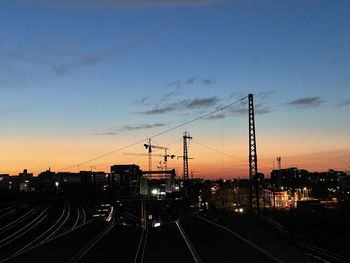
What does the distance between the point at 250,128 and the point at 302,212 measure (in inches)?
1418

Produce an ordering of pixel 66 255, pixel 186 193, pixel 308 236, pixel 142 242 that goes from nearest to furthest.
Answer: pixel 66 255, pixel 142 242, pixel 308 236, pixel 186 193

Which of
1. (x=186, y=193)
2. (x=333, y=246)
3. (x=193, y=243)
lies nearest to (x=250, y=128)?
(x=333, y=246)

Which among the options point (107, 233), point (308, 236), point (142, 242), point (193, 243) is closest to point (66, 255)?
point (193, 243)

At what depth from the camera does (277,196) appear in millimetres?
152875

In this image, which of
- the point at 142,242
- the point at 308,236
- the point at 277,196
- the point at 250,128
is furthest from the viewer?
the point at 277,196

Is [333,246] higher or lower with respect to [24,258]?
lower

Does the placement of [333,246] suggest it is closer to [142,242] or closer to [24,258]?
[142,242]

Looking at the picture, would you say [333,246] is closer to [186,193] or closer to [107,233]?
[107,233]

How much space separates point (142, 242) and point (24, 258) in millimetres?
19026

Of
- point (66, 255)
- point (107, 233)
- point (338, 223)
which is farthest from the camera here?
point (338, 223)

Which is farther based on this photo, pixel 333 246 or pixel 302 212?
pixel 302 212

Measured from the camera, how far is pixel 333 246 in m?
53.7

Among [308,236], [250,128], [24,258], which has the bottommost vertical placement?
[308,236]

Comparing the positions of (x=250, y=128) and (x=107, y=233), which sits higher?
(x=250, y=128)
